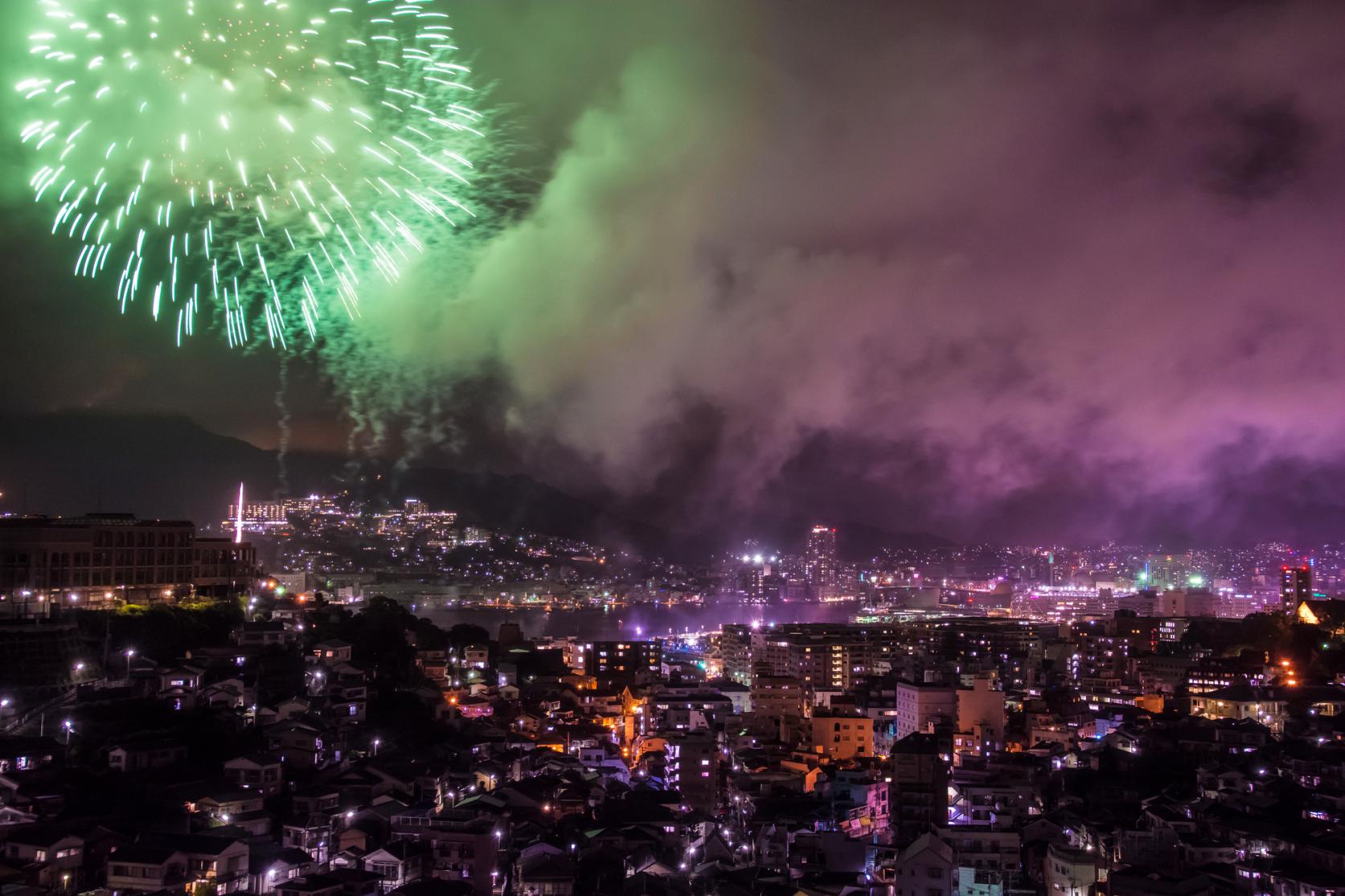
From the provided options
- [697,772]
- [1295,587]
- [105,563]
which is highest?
[105,563]

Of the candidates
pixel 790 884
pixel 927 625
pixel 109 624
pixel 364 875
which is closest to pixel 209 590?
pixel 109 624

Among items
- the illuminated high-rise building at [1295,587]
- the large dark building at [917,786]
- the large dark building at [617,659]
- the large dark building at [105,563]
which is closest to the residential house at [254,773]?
the large dark building at [105,563]

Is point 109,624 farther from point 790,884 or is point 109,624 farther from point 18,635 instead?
point 790,884

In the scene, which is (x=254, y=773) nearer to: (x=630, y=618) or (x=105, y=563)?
(x=105, y=563)

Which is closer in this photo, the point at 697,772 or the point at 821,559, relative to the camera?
the point at 697,772

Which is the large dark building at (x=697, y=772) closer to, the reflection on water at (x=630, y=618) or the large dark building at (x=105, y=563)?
the large dark building at (x=105, y=563)

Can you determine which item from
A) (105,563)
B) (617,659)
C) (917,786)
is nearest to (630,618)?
(617,659)

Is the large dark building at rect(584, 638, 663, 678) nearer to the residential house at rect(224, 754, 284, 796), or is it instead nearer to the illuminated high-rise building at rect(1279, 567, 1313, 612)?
the residential house at rect(224, 754, 284, 796)

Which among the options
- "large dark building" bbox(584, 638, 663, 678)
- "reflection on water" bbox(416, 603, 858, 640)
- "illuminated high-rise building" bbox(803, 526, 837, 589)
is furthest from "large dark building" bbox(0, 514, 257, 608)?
"illuminated high-rise building" bbox(803, 526, 837, 589)
